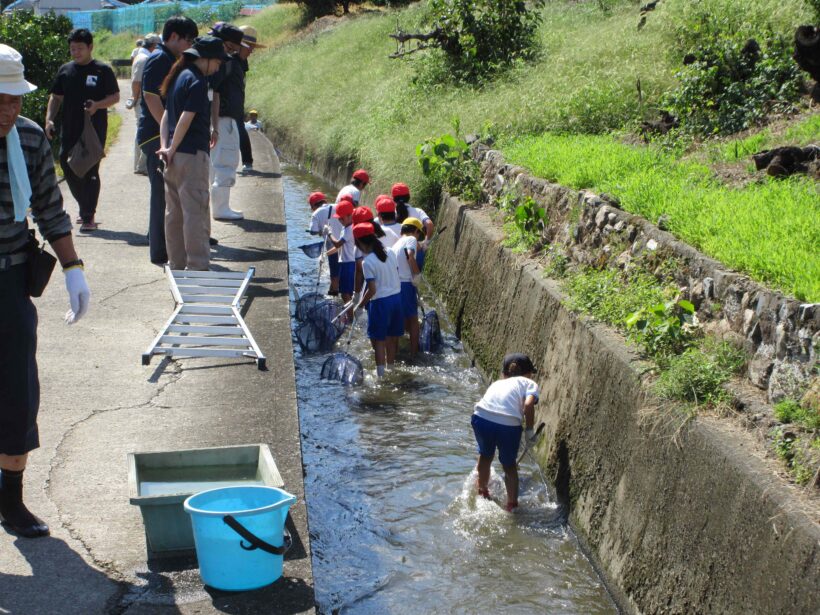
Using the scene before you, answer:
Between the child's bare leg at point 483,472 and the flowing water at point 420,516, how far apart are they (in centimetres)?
9

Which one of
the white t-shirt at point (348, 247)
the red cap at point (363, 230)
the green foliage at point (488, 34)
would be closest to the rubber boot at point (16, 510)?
the red cap at point (363, 230)

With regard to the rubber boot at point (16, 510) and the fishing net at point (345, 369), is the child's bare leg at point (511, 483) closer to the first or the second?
the fishing net at point (345, 369)

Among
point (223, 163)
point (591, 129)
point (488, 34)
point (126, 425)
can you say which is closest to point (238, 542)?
point (126, 425)

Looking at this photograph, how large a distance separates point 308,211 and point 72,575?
44.1ft

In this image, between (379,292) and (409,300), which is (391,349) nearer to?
(409,300)

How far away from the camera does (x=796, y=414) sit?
4.35 meters

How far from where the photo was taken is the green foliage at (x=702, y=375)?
16.1 feet

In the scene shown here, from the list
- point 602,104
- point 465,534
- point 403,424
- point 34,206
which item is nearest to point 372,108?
point 602,104

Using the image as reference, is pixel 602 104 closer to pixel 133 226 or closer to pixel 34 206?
Answer: pixel 133 226

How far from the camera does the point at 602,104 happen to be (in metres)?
11.7

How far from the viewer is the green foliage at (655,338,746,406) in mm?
4918

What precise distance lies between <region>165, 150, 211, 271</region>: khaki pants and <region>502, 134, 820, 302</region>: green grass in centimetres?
295

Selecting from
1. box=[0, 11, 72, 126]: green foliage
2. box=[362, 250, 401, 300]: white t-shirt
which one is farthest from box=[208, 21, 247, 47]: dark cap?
box=[0, 11, 72, 126]: green foliage

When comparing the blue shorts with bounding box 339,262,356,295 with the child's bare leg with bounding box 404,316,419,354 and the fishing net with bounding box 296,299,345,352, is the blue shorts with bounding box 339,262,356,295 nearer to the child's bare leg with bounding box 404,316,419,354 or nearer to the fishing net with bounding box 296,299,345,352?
the fishing net with bounding box 296,299,345,352
